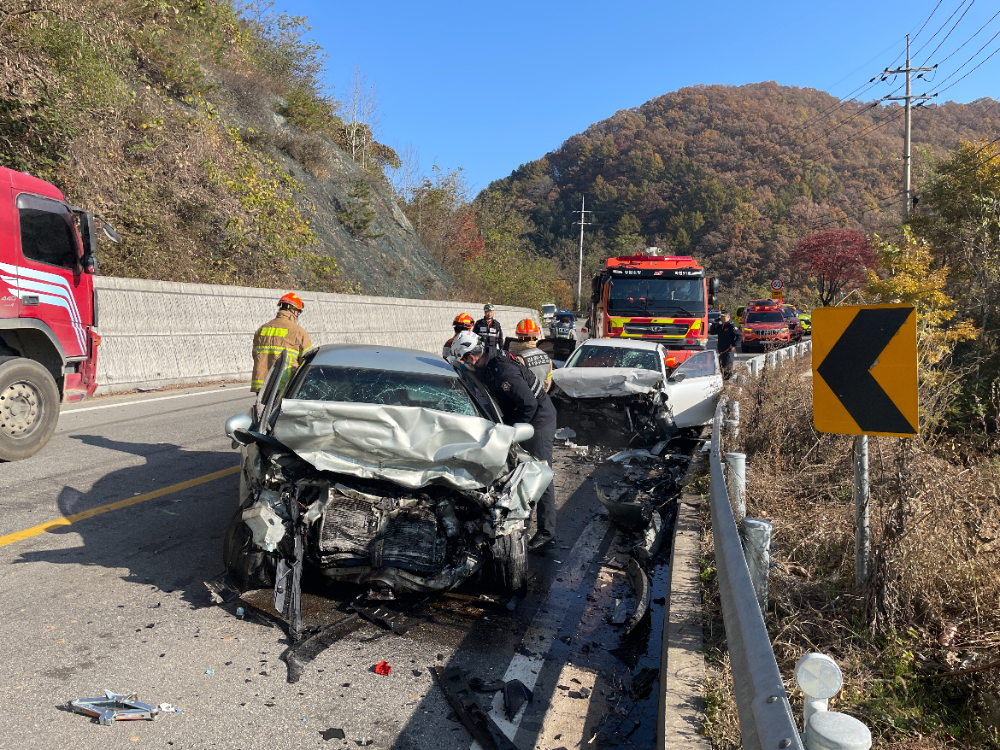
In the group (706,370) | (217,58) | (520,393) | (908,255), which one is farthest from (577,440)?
(217,58)

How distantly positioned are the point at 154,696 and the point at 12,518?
10.3 feet

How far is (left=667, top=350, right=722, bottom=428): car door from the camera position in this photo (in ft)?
33.2

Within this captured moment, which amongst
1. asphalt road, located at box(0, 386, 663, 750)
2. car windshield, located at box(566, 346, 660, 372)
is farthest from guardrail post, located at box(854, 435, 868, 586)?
car windshield, located at box(566, 346, 660, 372)

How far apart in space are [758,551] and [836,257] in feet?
166

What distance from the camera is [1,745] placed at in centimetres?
284

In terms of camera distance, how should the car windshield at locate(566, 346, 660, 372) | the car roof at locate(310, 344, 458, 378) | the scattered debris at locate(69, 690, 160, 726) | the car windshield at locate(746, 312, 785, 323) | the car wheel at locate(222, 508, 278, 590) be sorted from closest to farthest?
the scattered debris at locate(69, 690, 160, 726), the car wheel at locate(222, 508, 278, 590), the car roof at locate(310, 344, 458, 378), the car windshield at locate(566, 346, 660, 372), the car windshield at locate(746, 312, 785, 323)

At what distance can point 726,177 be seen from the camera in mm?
93625

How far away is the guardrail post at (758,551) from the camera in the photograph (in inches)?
134

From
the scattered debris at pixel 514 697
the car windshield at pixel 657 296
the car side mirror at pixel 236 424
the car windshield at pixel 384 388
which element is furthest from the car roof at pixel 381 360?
the car windshield at pixel 657 296

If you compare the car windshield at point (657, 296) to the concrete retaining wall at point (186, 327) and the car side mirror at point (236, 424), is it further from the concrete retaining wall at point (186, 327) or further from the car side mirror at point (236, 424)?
the car side mirror at point (236, 424)

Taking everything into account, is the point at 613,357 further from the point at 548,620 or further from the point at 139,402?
the point at 139,402

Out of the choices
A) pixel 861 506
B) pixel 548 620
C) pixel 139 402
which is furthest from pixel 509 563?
pixel 139 402

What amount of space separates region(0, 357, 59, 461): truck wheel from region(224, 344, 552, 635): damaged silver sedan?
13.6ft

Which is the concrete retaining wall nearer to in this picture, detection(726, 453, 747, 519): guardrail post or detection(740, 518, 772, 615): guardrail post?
detection(726, 453, 747, 519): guardrail post
